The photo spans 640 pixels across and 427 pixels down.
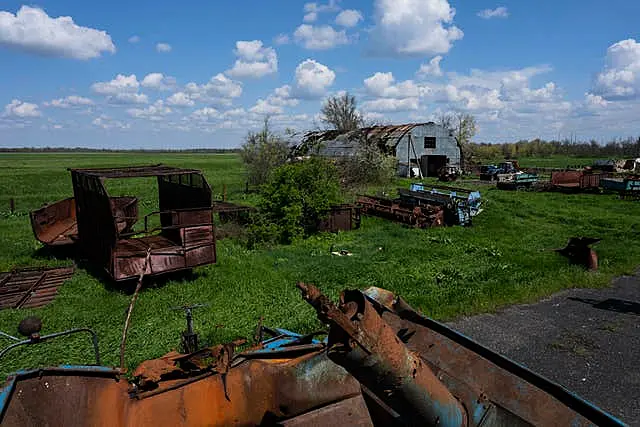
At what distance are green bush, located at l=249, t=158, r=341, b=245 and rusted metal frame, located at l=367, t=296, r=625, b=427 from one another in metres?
10.3

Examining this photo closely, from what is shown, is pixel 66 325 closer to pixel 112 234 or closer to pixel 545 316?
pixel 112 234

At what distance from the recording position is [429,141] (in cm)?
3628

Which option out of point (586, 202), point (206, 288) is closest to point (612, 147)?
point (586, 202)

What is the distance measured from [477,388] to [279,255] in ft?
30.6

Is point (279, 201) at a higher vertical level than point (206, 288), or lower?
higher

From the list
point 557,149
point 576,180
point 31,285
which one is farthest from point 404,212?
point 557,149

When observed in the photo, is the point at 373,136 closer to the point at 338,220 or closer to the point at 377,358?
the point at 338,220

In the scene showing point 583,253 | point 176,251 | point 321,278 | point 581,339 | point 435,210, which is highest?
point 176,251

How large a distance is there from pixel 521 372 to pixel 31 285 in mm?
9619

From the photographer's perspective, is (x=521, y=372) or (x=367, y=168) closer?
(x=521, y=372)

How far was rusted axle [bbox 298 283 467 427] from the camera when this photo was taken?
197cm

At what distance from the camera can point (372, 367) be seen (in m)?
2.04

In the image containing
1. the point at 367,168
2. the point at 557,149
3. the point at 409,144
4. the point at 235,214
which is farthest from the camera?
the point at 557,149

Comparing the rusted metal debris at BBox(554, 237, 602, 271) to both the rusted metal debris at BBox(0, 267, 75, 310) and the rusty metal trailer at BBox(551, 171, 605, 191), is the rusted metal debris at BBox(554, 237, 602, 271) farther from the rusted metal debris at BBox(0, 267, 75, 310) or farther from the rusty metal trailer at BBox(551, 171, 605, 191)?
the rusty metal trailer at BBox(551, 171, 605, 191)
